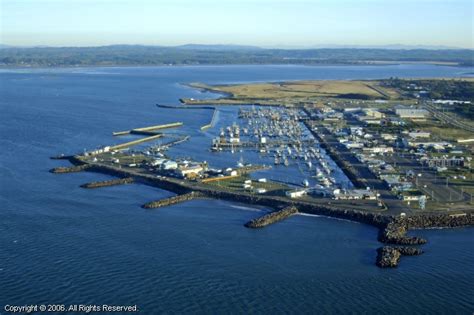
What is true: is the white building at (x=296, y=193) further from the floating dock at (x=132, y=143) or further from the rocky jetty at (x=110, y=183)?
the floating dock at (x=132, y=143)

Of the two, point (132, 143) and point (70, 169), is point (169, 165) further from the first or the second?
point (132, 143)

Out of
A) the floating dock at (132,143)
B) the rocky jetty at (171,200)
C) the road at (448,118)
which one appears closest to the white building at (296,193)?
the rocky jetty at (171,200)

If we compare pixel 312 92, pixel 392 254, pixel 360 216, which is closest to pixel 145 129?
pixel 360 216

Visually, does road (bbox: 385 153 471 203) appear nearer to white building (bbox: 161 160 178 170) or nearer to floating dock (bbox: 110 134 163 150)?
white building (bbox: 161 160 178 170)

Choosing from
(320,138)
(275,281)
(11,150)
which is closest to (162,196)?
(275,281)

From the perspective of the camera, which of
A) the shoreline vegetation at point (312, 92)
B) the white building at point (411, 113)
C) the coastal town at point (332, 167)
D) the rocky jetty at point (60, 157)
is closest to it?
the coastal town at point (332, 167)

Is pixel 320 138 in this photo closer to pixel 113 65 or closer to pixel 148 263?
pixel 148 263

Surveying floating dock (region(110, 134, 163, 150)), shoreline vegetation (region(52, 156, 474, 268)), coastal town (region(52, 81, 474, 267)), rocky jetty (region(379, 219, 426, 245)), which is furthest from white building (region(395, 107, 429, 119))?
rocky jetty (region(379, 219, 426, 245))
